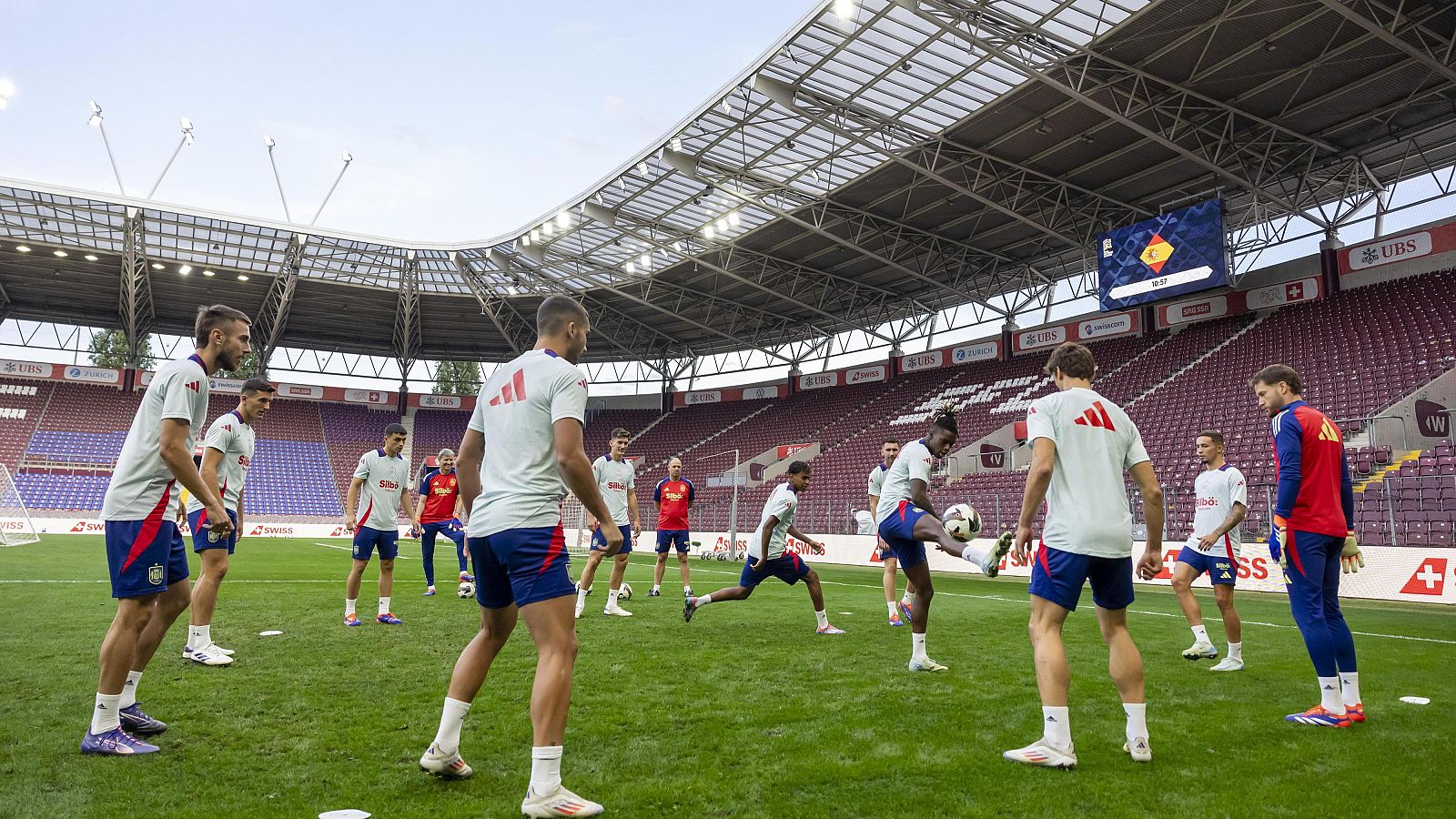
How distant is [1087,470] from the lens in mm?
4141

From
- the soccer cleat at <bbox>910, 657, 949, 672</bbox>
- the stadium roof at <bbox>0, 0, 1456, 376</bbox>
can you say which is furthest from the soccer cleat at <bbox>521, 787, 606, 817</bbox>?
the stadium roof at <bbox>0, 0, 1456, 376</bbox>

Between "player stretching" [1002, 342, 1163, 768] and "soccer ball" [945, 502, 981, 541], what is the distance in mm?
1135

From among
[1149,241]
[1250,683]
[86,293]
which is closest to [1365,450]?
[1149,241]

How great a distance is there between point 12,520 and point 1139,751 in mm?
33997

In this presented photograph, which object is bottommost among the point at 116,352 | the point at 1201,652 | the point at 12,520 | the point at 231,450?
the point at 1201,652

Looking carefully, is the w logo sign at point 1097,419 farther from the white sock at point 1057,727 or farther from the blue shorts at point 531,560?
the blue shorts at point 531,560

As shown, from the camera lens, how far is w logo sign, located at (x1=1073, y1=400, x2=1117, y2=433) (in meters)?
4.21

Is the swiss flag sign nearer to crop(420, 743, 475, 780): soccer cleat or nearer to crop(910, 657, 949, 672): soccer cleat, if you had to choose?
crop(910, 657, 949, 672): soccer cleat

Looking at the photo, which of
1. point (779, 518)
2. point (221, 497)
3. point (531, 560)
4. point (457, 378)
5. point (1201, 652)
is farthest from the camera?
point (457, 378)

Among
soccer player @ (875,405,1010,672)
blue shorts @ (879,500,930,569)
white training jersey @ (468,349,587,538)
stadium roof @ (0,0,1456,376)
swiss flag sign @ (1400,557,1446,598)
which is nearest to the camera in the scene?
white training jersey @ (468,349,587,538)

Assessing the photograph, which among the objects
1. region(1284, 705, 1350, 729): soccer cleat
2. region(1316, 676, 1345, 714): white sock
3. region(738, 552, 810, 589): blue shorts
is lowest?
region(1284, 705, 1350, 729): soccer cleat

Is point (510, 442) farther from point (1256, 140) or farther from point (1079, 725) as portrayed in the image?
point (1256, 140)

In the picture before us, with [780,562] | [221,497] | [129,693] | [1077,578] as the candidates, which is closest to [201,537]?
[221,497]

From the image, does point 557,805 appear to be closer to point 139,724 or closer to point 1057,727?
point 1057,727
